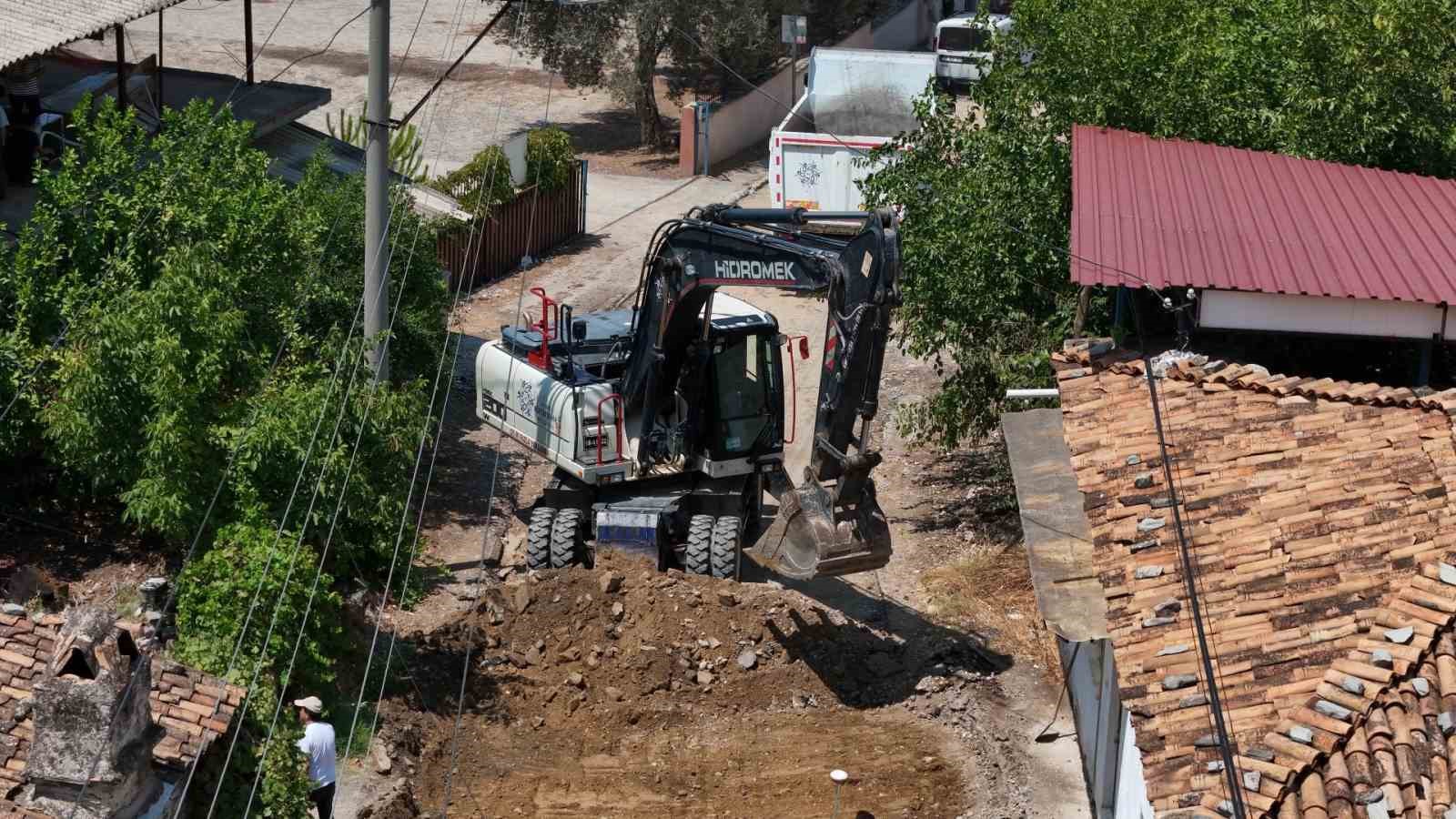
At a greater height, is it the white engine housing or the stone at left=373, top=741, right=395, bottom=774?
the white engine housing

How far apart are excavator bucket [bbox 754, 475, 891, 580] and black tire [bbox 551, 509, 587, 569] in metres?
3.54

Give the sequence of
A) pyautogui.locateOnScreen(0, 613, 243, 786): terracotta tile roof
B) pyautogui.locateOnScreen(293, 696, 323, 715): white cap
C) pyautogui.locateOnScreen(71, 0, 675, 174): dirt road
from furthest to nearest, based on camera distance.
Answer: pyautogui.locateOnScreen(71, 0, 675, 174): dirt road < pyautogui.locateOnScreen(293, 696, 323, 715): white cap < pyautogui.locateOnScreen(0, 613, 243, 786): terracotta tile roof

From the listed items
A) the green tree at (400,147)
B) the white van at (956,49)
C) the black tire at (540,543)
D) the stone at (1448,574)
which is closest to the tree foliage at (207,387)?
the black tire at (540,543)

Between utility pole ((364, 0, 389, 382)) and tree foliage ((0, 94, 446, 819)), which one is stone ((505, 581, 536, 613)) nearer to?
tree foliage ((0, 94, 446, 819))

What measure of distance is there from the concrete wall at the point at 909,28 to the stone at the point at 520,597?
110 feet

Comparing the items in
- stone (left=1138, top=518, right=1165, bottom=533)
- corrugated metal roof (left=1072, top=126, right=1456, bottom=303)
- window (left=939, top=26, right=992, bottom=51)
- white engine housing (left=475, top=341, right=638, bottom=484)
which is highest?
corrugated metal roof (left=1072, top=126, right=1456, bottom=303)

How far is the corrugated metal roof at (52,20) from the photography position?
799 inches

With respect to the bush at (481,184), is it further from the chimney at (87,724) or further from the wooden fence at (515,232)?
the chimney at (87,724)

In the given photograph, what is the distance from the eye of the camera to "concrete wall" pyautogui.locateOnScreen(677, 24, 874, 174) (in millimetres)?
37281

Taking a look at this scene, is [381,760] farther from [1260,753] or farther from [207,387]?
[1260,753]

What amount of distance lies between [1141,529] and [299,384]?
27.3 feet

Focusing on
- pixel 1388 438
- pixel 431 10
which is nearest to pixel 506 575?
pixel 1388 438

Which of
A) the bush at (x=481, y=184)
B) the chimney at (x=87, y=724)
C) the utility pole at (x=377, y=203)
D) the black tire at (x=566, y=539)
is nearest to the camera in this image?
the chimney at (x=87, y=724)

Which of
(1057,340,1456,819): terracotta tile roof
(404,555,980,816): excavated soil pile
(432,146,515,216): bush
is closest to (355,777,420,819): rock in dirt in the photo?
(404,555,980,816): excavated soil pile
